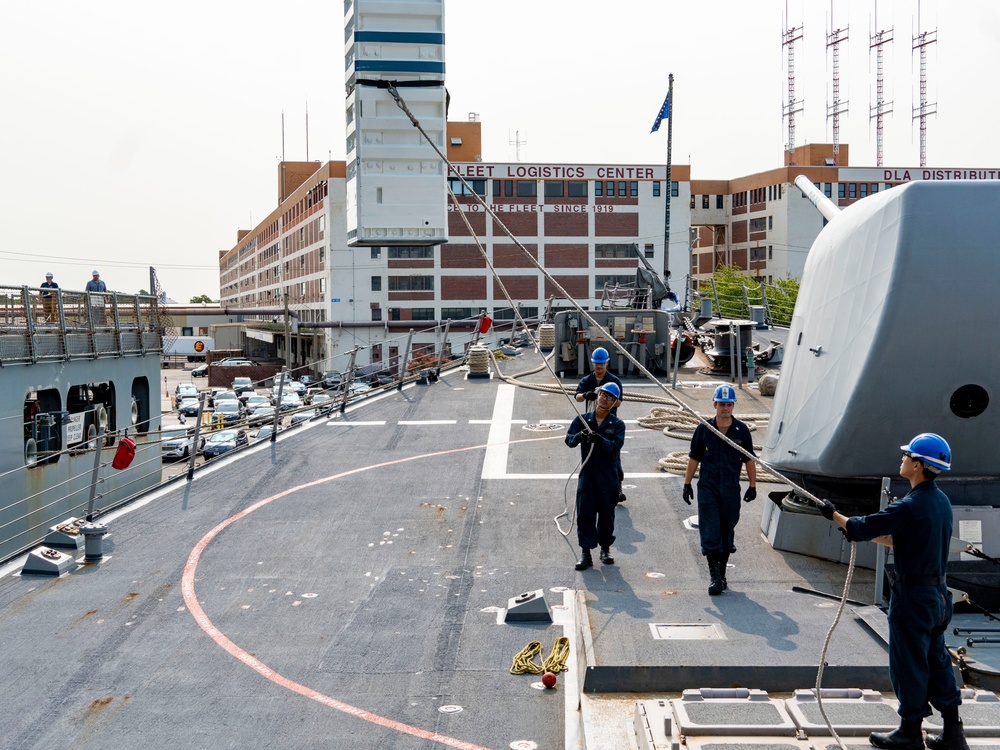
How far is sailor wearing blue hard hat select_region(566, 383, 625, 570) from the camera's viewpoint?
24.8ft

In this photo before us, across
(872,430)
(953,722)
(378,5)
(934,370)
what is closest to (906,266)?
(934,370)

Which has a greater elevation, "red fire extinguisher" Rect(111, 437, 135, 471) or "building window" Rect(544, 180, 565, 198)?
"building window" Rect(544, 180, 565, 198)

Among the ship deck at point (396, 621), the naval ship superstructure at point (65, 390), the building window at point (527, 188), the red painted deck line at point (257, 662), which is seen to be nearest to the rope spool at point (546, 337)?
the naval ship superstructure at point (65, 390)

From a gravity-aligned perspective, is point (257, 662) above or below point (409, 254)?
below

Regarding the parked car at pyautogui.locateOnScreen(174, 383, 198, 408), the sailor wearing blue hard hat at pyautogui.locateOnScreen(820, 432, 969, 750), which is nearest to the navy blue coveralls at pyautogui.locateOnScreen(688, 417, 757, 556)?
the sailor wearing blue hard hat at pyautogui.locateOnScreen(820, 432, 969, 750)

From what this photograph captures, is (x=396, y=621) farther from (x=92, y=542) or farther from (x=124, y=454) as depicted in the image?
(x=124, y=454)

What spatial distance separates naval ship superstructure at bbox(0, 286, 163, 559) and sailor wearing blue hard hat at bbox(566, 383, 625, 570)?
899cm

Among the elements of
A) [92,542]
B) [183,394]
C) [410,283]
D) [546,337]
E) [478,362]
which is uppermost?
[410,283]

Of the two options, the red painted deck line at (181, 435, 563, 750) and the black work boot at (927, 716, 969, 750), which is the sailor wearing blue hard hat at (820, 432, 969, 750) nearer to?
the black work boot at (927, 716, 969, 750)

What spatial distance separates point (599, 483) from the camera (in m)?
7.56

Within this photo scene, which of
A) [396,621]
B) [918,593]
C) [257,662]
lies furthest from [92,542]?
[918,593]

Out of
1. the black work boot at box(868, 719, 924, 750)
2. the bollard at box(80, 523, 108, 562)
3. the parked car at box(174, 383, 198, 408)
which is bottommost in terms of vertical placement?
the parked car at box(174, 383, 198, 408)

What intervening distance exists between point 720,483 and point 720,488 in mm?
36

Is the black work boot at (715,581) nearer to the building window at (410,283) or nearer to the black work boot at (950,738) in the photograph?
the black work boot at (950,738)
